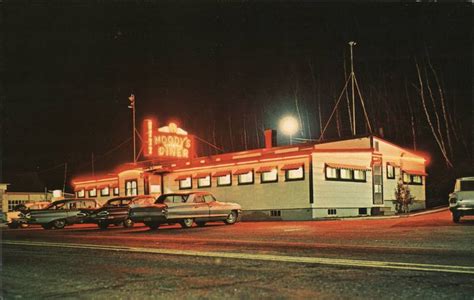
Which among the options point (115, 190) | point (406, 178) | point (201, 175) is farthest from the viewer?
point (115, 190)

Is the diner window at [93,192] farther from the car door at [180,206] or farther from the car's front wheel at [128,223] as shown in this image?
the car door at [180,206]

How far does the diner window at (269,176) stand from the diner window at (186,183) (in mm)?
6525

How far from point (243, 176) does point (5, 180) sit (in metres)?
34.9

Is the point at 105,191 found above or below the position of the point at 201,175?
below

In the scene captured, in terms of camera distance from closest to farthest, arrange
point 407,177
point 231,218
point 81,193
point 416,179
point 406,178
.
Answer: point 231,218 → point 406,178 → point 407,177 → point 416,179 → point 81,193

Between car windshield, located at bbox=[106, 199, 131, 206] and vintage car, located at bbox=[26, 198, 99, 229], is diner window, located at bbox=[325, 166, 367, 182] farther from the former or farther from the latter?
vintage car, located at bbox=[26, 198, 99, 229]

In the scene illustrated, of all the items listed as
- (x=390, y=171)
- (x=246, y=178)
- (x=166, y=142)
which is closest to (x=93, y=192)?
(x=166, y=142)

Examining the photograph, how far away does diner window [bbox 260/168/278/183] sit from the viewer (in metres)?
28.6

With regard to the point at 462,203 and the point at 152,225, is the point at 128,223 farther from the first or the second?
the point at 462,203

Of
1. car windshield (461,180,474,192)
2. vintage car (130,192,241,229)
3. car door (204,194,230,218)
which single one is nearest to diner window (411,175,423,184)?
car windshield (461,180,474,192)

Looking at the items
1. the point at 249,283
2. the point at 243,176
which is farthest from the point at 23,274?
the point at 243,176

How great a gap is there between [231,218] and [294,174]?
4.78 metres

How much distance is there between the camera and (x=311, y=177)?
26.5 metres

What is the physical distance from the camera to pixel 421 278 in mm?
6918
